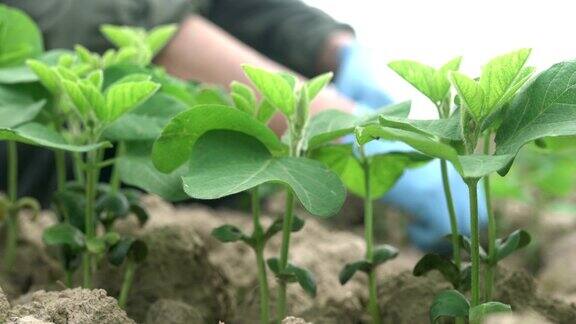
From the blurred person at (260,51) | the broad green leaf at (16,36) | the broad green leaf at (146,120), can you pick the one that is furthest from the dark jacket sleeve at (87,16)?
the broad green leaf at (146,120)

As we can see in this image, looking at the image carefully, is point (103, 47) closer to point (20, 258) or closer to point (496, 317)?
point (20, 258)

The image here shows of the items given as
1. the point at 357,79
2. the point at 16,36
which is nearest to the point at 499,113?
the point at 16,36

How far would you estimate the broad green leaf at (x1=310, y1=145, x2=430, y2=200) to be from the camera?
2.89 ft

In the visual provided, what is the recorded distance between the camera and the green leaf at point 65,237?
82cm

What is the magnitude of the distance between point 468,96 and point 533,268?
1.27m

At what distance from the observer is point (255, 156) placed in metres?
0.74

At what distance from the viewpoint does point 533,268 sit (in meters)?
1.82

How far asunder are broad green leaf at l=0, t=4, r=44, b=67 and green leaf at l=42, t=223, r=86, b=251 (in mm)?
304

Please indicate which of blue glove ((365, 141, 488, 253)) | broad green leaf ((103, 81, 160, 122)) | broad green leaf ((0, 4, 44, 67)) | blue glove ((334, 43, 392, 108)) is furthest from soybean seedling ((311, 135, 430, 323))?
blue glove ((334, 43, 392, 108))

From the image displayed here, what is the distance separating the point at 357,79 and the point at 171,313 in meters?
1.49

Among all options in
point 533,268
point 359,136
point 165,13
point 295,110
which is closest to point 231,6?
point 165,13

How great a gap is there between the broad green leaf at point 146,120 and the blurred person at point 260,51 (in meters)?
0.66

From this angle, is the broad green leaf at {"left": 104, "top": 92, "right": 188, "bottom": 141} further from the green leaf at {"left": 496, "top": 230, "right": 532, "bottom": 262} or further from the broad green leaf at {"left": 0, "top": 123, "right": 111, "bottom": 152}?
the green leaf at {"left": 496, "top": 230, "right": 532, "bottom": 262}

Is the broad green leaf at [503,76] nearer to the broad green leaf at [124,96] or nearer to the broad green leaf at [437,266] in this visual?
the broad green leaf at [437,266]
